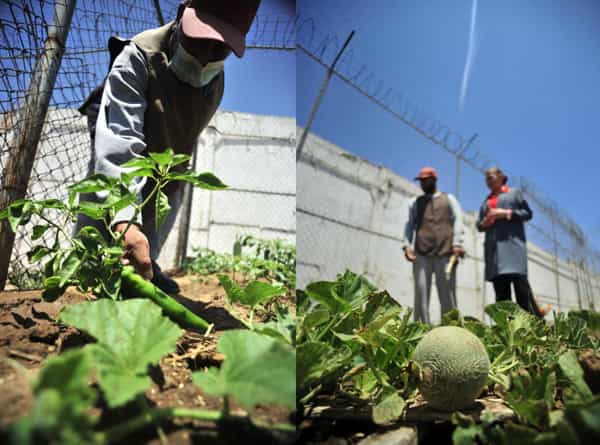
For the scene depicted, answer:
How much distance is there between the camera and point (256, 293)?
0.90m

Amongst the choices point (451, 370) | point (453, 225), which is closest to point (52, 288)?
point (451, 370)

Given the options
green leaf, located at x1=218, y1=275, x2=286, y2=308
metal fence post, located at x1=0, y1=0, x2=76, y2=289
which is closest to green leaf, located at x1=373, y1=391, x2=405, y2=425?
green leaf, located at x1=218, y1=275, x2=286, y2=308

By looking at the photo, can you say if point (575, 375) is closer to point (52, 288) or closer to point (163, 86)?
point (52, 288)

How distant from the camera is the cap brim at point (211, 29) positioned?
4.93ft

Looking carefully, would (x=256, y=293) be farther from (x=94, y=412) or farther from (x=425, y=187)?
(x=425, y=187)

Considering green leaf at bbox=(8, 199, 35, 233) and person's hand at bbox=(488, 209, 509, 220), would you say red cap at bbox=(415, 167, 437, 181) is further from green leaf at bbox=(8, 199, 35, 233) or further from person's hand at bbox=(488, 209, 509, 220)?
green leaf at bbox=(8, 199, 35, 233)

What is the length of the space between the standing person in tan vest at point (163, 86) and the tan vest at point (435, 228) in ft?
8.66

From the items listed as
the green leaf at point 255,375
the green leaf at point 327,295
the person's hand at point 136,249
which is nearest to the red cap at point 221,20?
the person's hand at point 136,249

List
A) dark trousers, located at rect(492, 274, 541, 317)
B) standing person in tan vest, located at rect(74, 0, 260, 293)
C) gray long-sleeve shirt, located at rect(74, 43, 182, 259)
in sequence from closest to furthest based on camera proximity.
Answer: gray long-sleeve shirt, located at rect(74, 43, 182, 259) < standing person in tan vest, located at rect(74, 0, 260, 293) < dark trousers, located at rect(492, 274, 541, 317)

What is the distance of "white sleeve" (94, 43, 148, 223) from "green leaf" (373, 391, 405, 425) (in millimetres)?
769

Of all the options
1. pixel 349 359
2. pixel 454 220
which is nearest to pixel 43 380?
pixel 349 359

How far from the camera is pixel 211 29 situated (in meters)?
1.51

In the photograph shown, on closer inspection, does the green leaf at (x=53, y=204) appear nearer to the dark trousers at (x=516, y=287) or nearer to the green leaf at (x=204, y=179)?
the green leaf at (x=204, y=179)

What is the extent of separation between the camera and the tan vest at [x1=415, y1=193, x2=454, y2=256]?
13.0 ft
